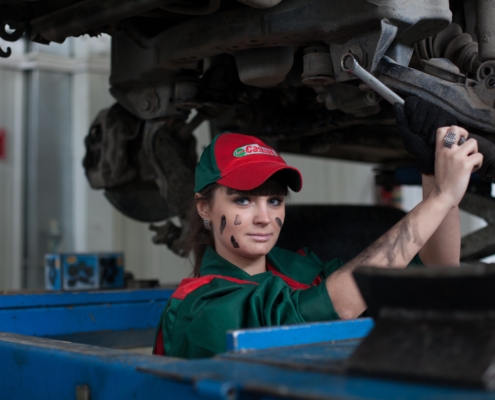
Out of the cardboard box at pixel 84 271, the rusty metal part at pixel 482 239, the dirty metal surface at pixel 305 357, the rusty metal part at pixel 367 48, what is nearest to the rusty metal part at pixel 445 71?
the rusty metal part at pixel 367 48

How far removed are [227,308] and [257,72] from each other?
87 cm

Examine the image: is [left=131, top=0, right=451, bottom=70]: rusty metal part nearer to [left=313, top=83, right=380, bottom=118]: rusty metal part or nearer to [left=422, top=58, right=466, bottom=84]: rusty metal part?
[left=422, top=58, right=466, bottom=84]: rusty metal part

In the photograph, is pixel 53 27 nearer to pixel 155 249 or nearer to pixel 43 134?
pixel 43 134

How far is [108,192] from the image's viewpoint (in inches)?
113

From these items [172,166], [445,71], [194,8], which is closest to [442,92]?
[445,71]

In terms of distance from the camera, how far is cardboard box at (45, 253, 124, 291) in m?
2.67

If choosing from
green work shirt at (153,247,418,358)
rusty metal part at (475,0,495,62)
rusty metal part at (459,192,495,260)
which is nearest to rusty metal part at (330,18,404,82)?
rusty metal part at (475,0,495,62)

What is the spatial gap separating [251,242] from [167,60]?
2.67ft

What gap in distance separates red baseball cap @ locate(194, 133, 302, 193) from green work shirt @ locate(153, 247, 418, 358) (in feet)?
0.59

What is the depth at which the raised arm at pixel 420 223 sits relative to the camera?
3.98 feet

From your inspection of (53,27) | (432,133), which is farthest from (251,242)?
(53,27)

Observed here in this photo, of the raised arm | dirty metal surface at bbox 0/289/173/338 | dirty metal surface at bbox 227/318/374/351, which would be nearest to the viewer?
dirty metal surface at bbox 227/318/374/351

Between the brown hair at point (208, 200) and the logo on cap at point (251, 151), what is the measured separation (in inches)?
2.2

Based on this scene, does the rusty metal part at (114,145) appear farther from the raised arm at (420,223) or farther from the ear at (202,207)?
the raised arm at (420,223)
